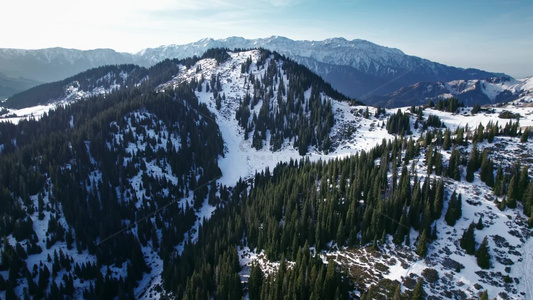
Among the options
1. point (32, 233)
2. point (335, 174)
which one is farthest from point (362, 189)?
point (32, 233)

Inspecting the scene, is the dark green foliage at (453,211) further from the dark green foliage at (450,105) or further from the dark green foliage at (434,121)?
the dark green foliage at (450,105)

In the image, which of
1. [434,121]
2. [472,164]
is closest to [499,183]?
[472,164]

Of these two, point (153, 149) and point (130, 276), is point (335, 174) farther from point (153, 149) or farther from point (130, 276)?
point (153, 149)

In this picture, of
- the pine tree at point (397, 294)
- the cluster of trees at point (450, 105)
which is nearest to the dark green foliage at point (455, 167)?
the pine tree at point (397, 294)

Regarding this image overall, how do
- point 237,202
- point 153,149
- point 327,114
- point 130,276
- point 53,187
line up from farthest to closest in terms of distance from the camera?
point 327,114, point 153,149, point 237,202, point 53,187, point 130,276

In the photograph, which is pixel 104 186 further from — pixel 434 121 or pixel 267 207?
pixel 434 121
